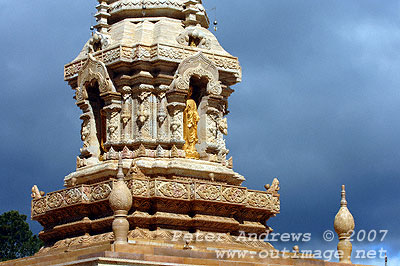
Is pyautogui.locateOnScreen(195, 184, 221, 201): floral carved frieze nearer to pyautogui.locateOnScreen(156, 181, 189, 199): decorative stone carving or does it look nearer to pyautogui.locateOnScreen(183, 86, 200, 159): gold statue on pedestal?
pyautogui.locateOnScreen(156, 181, 189, 199): decorative stone carving

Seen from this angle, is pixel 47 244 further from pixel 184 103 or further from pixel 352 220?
pixel 352 220

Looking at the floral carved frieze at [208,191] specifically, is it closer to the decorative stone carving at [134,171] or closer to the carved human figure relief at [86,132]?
the decorative stone carving at [134,171]

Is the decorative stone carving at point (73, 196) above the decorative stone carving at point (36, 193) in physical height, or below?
below

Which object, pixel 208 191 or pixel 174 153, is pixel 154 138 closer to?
pixel 174 153

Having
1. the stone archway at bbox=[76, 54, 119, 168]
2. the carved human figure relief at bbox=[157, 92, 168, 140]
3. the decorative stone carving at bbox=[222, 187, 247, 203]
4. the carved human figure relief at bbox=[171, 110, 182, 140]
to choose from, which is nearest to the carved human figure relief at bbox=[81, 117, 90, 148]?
the stone archway at bbox=[76, 54, 119, 168]

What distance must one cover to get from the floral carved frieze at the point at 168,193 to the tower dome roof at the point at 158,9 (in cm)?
780

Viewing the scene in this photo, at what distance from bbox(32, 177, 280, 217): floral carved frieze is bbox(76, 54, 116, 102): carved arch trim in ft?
14.3

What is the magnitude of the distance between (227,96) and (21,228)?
114 feet

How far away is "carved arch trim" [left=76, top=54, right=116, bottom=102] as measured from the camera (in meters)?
40.9

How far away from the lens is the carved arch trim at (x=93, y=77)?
40875 millimetres

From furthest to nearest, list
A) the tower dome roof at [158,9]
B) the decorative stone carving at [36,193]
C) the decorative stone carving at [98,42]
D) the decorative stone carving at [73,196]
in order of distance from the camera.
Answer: the tower dome roof at [158,9] < the decorative stone carving at [98,42] < the decorative stone carving at [36,193] < the decorative stone carving at [73,196]

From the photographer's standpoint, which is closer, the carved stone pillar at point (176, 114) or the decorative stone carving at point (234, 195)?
the decorative stone carving at point (234, 195)

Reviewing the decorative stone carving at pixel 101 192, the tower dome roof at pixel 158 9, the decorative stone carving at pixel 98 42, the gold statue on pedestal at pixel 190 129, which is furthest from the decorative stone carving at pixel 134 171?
the tower dome roof at pixel 158 9

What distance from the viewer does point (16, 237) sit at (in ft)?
240
